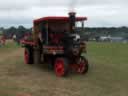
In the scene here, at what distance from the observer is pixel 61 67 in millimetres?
14648

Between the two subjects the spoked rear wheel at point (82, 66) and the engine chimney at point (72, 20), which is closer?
the engine chimney at point (72, 20)

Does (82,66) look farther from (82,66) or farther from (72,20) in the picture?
(72,20)

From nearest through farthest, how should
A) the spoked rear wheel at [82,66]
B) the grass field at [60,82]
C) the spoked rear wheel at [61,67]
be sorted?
the grass field at [60,82] → the spoked rear wheel at [61,67] → the spoked rear wheel at [82,66]

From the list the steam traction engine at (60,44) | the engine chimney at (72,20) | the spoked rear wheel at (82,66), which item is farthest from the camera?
the spoked rear wheel at (82,66)

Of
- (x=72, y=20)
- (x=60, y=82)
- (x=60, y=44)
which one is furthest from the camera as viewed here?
(x=60, y=44)

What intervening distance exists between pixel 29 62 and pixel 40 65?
2.08ft

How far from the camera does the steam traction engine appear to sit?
14.8 metres

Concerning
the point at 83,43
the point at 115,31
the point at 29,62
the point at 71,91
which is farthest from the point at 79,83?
the point at 115,31

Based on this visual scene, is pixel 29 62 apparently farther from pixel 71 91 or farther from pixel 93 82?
pixel 71 91

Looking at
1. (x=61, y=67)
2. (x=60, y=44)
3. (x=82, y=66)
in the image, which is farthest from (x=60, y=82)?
(x=60, y=44)

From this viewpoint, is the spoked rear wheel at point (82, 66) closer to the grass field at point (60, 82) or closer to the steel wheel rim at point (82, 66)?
the steel wheel rim at point (82, 66)

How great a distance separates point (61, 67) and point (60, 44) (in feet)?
3.44

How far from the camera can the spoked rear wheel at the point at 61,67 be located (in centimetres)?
1443

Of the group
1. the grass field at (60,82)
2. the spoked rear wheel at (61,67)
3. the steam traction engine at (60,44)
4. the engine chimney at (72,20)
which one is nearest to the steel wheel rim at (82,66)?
the steam traction engine at (60,44)
